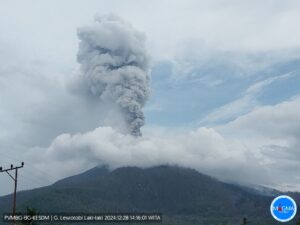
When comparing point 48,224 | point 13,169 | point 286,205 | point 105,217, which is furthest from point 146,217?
point 286,205

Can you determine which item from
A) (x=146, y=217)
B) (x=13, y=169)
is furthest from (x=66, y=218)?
(x=13, y=169)

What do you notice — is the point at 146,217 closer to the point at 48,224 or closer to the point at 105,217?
the point at 105,217

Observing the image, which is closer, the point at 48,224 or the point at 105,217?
the point at 105,217

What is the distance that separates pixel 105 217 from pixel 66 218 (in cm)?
761

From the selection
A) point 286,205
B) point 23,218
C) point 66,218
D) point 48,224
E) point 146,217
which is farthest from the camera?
point 48,224

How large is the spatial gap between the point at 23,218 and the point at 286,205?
53.2 meters

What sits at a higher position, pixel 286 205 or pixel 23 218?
pixel 23 218

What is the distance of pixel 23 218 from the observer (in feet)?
191

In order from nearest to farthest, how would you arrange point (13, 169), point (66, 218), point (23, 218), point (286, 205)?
point (286, 205)
point (13, 169)
point (23, 218)
point (66, 218)

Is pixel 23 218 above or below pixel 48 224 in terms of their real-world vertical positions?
below

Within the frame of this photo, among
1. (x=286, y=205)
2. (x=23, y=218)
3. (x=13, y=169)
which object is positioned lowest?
(x=286, y=205)

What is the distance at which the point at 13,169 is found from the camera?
51.9 meters

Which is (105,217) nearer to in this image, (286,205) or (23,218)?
(23,218)

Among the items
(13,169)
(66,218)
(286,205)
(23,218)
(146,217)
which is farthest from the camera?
(146,217)
